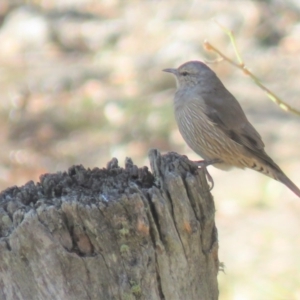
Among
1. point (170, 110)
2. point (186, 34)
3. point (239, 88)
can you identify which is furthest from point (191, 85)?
point (186, 34)

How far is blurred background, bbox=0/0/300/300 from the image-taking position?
26.8 ft

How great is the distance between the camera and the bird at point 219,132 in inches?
216

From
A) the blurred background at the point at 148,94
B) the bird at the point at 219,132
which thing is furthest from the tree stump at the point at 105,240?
the blurred background at the point at 148,94

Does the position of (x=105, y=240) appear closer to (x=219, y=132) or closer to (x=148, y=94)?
(x=219, y=132)

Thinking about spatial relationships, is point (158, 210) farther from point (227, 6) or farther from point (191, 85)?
point (227, 6)

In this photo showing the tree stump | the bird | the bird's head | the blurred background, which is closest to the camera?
the tree stump

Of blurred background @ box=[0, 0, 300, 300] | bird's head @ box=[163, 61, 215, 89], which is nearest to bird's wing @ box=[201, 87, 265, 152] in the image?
bird's head @ box=[163, 61, 215, 89]

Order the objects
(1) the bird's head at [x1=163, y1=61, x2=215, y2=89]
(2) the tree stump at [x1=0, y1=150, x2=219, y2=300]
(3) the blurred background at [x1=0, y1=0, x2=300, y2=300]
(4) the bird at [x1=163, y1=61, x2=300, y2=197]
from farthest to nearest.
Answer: (3) the blurred background at [x1=0, y1=0, x2=300, y2=300]
(1) the bird's head at [x1=163, y1=61, x2=215, y2=89]
(4) the bird at [x1=163, y1=61, x2=300, y2=197]
(2) the tree stump at [x1=0, y1=150, x2=219, y2=300]

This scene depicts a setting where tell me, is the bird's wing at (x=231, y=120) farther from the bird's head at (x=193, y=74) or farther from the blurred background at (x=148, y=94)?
the blurred background at (x=148, y=94)

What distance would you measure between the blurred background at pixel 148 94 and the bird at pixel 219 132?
1.49 metres

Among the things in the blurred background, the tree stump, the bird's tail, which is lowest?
the tree stump

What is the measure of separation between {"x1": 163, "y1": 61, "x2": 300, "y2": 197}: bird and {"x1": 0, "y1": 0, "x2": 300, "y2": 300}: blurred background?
1.49 m

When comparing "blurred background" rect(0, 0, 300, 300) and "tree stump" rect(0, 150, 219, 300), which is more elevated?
"blurred background" rect(0, 0, 300, 300)

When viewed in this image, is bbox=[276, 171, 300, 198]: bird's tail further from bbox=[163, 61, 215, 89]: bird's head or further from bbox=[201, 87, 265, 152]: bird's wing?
bbox=[163, 61, 215, 89]: bird's head
